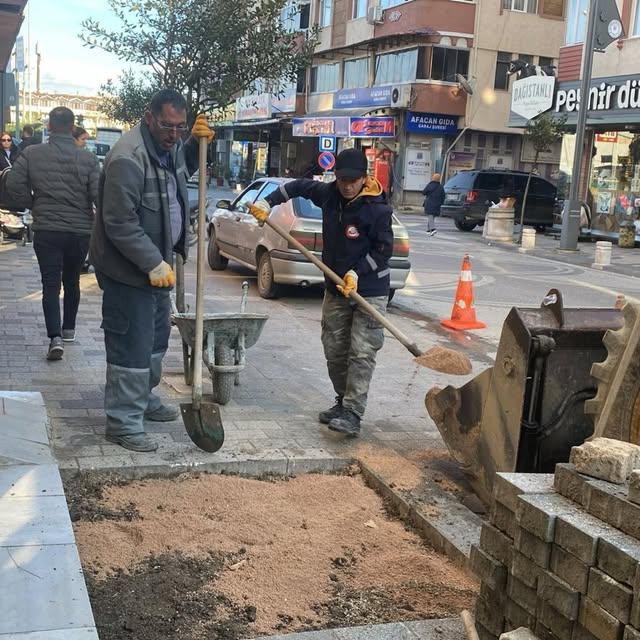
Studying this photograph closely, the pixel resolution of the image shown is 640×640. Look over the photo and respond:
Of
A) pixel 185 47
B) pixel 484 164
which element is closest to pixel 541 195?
pixel 484 164

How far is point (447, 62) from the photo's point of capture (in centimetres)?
3666

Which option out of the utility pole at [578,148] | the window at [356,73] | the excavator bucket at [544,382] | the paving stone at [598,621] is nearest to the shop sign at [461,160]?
the window at [356,73]

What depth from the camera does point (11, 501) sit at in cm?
380

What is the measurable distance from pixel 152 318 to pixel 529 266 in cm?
1403

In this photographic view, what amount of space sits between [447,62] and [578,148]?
18.2m

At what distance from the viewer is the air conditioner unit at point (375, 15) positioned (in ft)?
126

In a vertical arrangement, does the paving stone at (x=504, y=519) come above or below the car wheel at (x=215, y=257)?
above

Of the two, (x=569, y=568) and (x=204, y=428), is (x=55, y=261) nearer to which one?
(x=204, y=428)

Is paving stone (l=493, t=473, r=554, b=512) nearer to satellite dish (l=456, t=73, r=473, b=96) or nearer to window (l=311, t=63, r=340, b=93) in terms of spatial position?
satellite dish (l=456, t=73, r=473, b=96)

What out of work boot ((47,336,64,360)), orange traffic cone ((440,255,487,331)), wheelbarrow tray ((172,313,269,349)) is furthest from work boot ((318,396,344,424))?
orange traffic cone ((440,255,487,331))

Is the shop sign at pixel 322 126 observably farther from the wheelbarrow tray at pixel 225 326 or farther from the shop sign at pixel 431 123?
Result: the wheelbarrow tray at pixel 225 326

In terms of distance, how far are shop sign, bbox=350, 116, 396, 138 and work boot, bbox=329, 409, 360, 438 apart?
109 ft

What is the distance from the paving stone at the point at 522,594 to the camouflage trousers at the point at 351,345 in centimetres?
274

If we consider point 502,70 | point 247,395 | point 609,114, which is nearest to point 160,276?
point 247,395
